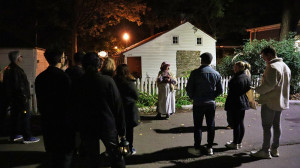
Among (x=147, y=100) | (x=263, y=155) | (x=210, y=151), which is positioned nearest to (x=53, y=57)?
(x=210, y=151)

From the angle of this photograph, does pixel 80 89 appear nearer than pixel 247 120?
Yes

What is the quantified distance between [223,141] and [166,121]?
8.03 ft

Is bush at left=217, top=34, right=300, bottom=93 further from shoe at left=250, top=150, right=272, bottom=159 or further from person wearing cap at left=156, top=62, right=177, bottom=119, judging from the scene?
shoe at left=250, top=150, right=272, bottom=159

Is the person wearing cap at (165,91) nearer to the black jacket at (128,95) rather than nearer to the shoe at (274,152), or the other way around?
the black jacket at (128,95)

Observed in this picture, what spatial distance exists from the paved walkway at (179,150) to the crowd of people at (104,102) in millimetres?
241

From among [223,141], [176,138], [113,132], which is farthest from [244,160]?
[113,132]

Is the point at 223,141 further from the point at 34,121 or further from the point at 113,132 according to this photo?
the point at 34,121

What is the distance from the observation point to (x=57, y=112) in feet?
10.8

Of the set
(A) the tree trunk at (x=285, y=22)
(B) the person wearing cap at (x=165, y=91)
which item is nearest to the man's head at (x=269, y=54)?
(B) the person wearing cap at (x=165, y=91)

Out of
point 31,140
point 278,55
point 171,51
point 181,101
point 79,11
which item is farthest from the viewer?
point 171,51

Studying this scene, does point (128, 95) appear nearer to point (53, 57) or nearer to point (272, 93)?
point (53, 57)

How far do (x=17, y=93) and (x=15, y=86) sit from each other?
17 cm

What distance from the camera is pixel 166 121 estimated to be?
329 inches

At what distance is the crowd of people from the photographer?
3.31m
